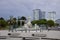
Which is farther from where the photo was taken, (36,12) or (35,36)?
(36,12)

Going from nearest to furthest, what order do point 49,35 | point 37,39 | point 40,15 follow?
1. point 37,39
2. point 49,35
3. point 40,15

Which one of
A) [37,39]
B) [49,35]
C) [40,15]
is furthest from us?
[40,15]

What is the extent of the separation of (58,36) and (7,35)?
4.89 metres

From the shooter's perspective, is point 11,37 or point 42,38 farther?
point 11,37

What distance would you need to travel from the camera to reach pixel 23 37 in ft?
56.0

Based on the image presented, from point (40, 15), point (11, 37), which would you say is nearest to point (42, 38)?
point (11, 37)

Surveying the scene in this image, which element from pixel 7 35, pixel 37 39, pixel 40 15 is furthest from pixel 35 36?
pixel 40 15

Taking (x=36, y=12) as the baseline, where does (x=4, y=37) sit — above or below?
below

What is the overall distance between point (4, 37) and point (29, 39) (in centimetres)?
254

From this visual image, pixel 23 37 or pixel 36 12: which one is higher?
pixel 36 12

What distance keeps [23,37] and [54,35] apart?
2.84m

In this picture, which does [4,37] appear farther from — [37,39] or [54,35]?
[54,35]

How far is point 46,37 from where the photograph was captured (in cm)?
1622

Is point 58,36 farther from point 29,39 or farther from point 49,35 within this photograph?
point 29,39
